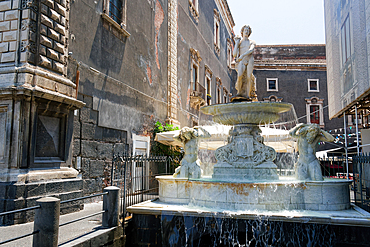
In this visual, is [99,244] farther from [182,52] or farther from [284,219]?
[182,52]

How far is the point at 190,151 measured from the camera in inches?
266

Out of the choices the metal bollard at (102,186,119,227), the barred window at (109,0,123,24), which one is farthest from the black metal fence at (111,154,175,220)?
the barred window at (109,0,123,24)

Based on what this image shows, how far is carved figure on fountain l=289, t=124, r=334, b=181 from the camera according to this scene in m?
6.22

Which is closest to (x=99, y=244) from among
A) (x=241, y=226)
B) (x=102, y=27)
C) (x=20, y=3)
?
(x=241, y=226)

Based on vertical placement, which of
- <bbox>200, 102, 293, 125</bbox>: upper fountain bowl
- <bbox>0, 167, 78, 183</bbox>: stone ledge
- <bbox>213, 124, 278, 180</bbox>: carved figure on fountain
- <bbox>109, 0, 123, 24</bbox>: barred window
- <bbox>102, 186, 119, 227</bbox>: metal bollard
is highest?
<bbox>109, 0, 123, 24</bbox>: barred window

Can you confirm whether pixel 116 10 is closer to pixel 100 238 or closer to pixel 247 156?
pixel 247 156

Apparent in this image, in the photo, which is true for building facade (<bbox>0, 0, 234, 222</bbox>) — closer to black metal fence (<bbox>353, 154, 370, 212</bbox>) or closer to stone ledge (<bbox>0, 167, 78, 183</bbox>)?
stone ledge (<bbox>0, 167, 78, 183</bbox>)

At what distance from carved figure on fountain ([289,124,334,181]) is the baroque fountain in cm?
2

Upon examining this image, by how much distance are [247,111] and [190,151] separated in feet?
5.03

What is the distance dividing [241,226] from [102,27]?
22.1ft

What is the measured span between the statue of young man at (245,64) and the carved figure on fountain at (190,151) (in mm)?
1920

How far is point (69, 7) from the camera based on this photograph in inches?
290

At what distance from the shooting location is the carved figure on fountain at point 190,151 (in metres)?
6.68

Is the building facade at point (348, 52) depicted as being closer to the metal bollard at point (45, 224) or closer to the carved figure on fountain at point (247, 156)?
the carved figure on fountain at point (247, 156)
